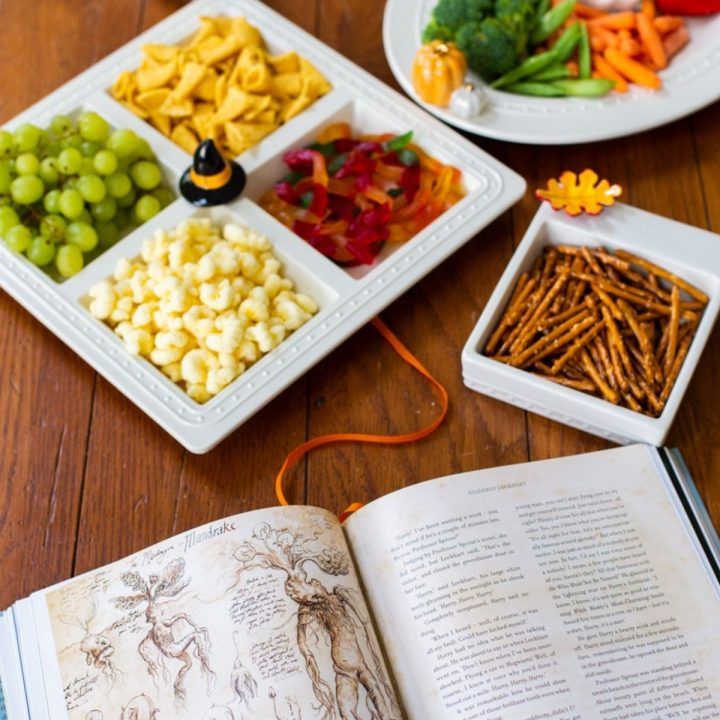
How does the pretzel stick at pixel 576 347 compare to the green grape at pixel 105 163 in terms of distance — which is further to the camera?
the green grape at pixel 105 163

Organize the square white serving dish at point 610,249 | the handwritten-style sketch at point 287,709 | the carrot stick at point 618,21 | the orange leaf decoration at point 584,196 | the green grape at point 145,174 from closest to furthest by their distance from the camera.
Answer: the handwritten-style sketch at point 287,709, the square white serving dish at point 610,249, the orange leaf decoration at point 584,196, the green grape at point 145,174, the carrot stick at point 618,21

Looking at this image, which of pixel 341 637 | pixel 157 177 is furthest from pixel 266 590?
pixel 157 177

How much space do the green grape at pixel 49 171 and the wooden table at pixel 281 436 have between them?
0.48 feet

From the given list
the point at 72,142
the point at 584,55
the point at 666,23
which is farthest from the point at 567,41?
the point at 72,142

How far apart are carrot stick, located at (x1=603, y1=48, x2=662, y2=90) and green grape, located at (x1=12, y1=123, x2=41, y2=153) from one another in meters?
0.73

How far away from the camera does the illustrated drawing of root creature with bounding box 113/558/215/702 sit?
0.75 metres

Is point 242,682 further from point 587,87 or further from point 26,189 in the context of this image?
point 587,87

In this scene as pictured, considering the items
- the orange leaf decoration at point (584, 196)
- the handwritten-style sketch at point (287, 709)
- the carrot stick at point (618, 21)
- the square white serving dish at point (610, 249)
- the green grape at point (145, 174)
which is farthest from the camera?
the carrot stick at point (618, 21)

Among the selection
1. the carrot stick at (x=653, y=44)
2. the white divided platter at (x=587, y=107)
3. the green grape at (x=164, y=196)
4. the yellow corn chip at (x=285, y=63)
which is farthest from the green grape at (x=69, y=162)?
the carrot stick at (x=653, y=44)

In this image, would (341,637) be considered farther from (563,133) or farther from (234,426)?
(563,133)

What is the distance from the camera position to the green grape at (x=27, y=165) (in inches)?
42.5

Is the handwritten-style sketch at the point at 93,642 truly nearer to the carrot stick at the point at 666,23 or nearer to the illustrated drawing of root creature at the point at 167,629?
the illustrated drawing of root creature at the point at 167,629

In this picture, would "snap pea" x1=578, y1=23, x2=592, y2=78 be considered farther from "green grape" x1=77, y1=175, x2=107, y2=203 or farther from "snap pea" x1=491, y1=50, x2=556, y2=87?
"green grape" x1=77, y1=175, x2=107, y2=203

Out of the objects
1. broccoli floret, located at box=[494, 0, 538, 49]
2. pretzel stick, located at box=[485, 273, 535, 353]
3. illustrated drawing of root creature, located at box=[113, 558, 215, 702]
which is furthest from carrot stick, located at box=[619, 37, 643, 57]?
illustrated drawing of root creature, located at box=[113, 558, 215, 702]
